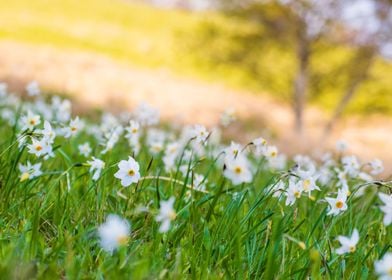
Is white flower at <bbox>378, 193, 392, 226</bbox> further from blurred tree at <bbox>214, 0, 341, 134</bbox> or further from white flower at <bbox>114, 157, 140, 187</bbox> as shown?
blurred tree at <bbox>214, 0, 341, 134</bbox>

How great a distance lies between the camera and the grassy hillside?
14500 mm

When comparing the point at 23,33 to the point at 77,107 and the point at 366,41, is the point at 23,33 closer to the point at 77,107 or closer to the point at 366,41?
the point at 77,107

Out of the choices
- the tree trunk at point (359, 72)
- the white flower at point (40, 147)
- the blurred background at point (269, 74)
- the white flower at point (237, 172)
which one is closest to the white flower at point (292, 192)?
the white flower at point (237, 172)

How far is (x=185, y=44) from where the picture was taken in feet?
49.3

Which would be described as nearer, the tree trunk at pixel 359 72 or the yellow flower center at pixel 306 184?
the yellow flower center at pixel 306 184

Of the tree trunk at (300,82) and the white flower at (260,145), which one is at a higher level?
the tree trunk at (300,82)

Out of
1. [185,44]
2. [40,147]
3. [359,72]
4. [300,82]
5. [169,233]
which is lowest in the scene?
[169,233]

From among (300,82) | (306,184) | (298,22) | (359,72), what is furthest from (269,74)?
(306,184)

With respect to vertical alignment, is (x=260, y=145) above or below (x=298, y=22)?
below

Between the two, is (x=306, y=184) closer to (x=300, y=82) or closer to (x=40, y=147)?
(x=40, y=147)

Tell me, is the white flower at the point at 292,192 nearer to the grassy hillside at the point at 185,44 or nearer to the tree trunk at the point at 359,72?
the tree trunk at the point at 359,72

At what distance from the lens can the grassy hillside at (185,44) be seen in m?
14.5

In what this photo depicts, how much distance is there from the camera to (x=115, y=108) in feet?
44.2

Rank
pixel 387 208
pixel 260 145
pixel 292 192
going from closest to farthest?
pixel 387 208 < pixel 292 192 < pixel 260 145
